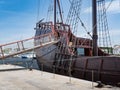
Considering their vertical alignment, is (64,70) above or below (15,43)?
below

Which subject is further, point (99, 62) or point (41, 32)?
point (41, 32)

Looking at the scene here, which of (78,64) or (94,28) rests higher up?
(94,28)

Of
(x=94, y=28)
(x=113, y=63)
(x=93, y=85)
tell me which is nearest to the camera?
→ (x=93, y=85)

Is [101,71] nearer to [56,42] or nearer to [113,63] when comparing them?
[113,63]

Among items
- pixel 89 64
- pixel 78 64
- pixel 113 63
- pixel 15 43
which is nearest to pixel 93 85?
pixel 113 63

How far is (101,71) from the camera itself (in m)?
13.9

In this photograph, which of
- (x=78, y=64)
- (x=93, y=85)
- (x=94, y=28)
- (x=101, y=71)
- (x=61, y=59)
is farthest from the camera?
(x=61, y=59)

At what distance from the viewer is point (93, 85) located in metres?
10.1

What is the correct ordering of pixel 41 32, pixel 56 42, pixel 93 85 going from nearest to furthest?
pixel 93 85, pixel 56 42, pixel 41 32

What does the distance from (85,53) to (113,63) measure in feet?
33.6

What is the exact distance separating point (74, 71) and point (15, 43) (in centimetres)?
594

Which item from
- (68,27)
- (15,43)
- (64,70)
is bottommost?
(64,70)

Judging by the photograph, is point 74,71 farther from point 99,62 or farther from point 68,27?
point 68,27

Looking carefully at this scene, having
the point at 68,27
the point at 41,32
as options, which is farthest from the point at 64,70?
the point at 41,32
